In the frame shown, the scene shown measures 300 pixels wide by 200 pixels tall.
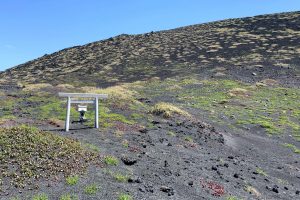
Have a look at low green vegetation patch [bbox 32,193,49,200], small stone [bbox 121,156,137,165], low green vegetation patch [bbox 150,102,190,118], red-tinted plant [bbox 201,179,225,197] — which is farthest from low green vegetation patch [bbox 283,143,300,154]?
low green vegetation patch [bbox 32,193,49,200]

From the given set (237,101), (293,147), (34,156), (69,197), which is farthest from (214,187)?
(237,101)

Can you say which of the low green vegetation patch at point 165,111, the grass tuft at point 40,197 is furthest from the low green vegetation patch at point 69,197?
the low green vegetation patch at point 165,111

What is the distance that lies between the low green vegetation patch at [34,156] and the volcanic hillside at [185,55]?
147ft

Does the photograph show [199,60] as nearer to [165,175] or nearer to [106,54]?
[106,54]

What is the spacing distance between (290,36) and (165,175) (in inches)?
3353

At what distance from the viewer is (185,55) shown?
8706cm

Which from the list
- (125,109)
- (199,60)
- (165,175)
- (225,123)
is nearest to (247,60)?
(199,60)

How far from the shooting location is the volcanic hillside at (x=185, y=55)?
71.7 metres

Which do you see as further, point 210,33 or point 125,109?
point 210,33

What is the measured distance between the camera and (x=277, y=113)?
44.8 m

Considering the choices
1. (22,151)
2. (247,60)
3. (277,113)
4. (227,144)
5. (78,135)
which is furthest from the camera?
(247,60)

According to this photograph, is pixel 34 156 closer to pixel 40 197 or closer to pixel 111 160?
pixel 111 160

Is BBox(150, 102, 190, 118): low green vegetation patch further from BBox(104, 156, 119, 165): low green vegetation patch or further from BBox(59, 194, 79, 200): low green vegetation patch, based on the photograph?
BBox(59, 194, 79, 200): low green vegetation patch

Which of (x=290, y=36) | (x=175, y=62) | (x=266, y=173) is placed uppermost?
(x=290, y=36)
